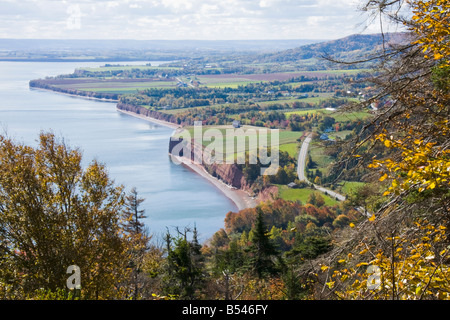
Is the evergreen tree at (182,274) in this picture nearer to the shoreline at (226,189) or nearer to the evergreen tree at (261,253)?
the evergreen tree at (261,253)

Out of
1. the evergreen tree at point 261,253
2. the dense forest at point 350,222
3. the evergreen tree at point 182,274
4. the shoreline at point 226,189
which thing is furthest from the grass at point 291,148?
the evergreen tree at point 182,274

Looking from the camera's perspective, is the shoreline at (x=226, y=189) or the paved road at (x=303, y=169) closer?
the paved road at (x=303, y=169)

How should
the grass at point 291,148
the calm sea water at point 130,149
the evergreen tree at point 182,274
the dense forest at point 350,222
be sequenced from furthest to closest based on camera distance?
the grass at point 291,148
the calm sea water at point 130,149
the evergreen tree at point 182,274
the dense forest at point 350,222

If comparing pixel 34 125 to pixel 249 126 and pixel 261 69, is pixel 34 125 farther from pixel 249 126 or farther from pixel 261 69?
pixel 261 69

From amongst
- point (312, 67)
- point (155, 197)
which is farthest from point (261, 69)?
point (155, 197)

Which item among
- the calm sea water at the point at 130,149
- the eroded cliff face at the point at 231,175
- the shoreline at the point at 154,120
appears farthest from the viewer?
the shoreline at the point at 154,120

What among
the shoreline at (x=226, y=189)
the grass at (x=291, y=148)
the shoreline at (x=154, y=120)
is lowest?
the shoreline at (x=226, y=189)

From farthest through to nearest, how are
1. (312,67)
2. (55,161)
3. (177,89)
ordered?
(312,67)
(177,89)
(55,161)

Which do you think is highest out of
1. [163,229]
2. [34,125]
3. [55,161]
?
[55,161]
